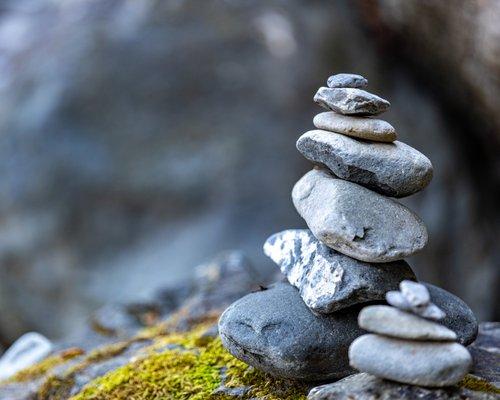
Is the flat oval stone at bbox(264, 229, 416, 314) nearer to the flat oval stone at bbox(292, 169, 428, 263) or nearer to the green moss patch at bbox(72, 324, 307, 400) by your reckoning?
the flat oval stone at bbox(292, 169, 428, 263)

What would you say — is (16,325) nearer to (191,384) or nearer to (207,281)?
(207,281)

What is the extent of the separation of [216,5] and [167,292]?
4.26 metres

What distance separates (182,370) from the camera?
2.78m

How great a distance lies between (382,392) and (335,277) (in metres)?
0.45

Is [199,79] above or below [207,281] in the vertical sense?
above

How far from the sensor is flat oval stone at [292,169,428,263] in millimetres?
2229

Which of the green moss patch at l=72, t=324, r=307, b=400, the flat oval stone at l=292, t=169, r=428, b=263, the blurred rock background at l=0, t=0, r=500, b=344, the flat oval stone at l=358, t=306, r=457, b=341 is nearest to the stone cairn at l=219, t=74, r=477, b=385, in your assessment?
the flat oval stone at l=292, t=169, r=428, b=263

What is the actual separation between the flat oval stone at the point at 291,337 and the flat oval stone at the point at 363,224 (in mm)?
279

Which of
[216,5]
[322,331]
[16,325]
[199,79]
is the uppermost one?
[216,5]

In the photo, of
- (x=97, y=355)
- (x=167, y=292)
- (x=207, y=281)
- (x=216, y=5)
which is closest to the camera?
(x=97, y=355)

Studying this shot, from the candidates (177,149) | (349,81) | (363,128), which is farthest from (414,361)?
(177,149)

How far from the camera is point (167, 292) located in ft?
16.5

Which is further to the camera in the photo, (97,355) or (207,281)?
(207,281)

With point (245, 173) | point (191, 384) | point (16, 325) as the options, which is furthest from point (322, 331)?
point (16, 325)
